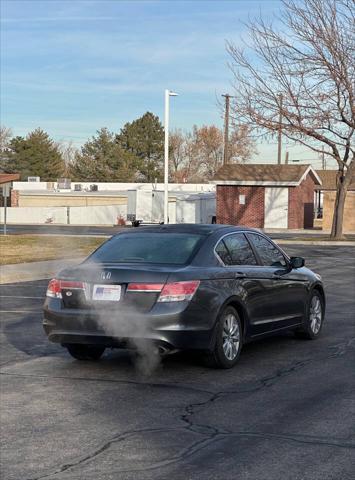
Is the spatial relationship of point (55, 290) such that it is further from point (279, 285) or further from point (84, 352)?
point (279, 285)

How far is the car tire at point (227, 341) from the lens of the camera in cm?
782

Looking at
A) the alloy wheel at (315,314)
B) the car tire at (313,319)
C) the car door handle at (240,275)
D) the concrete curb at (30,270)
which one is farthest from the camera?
the concrete curb at (30,270)

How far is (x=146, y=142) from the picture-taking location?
9238cm

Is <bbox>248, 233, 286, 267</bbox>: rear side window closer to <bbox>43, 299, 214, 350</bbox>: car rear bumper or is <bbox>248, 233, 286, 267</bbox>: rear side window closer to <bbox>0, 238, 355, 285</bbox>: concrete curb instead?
<bbox>43, 299, 214, 350</bbox>: car rear bumper

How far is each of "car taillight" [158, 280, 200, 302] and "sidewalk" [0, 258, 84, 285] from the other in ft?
35.2

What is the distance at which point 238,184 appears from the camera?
4919 cm

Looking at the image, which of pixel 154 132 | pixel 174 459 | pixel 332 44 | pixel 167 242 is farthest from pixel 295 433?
pixel 154 132

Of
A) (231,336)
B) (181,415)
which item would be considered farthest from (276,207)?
(181,415)

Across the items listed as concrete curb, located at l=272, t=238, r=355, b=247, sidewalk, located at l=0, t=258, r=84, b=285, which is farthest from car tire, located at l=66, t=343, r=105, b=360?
concrete curb, located at l=272, t=238, r=355, b=247

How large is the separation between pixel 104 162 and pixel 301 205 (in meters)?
46.9

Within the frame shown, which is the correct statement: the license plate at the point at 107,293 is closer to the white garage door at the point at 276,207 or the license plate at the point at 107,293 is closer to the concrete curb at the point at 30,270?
the concrete curb at the point at 30,270

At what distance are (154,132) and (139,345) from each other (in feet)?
281

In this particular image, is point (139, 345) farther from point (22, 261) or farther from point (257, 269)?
point (22, 261)

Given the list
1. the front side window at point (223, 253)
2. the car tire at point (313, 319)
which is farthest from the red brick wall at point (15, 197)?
the front side window at point (223, 253)
